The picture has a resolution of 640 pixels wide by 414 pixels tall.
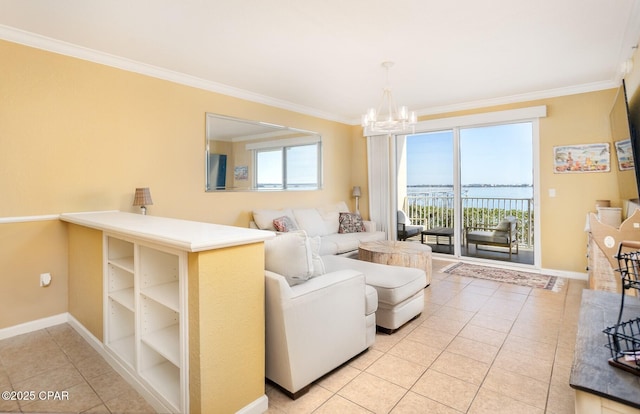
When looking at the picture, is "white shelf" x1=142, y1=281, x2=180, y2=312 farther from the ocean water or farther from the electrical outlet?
the ocean water

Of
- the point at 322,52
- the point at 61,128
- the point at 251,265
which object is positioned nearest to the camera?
the point at 251,265

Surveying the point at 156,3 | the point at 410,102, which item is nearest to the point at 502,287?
the point at 410,102

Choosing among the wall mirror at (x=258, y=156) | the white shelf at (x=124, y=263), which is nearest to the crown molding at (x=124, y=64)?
the wall mirror at (x=258, y=156)

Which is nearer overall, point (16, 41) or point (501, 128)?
point (16, 41)

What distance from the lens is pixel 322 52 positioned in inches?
125

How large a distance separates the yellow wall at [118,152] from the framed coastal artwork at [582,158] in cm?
8

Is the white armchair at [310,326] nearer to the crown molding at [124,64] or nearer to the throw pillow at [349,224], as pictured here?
the crown molding at [124,64]

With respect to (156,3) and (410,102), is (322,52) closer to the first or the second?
(156,3)

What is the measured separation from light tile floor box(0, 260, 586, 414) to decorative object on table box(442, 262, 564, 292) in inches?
36.5

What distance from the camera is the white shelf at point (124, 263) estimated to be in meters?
2.14

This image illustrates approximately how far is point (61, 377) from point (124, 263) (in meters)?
0.82

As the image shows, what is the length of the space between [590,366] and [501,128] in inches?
184

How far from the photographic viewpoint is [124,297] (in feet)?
7.34

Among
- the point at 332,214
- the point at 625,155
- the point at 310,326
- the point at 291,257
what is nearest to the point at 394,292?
the point at 310,326
